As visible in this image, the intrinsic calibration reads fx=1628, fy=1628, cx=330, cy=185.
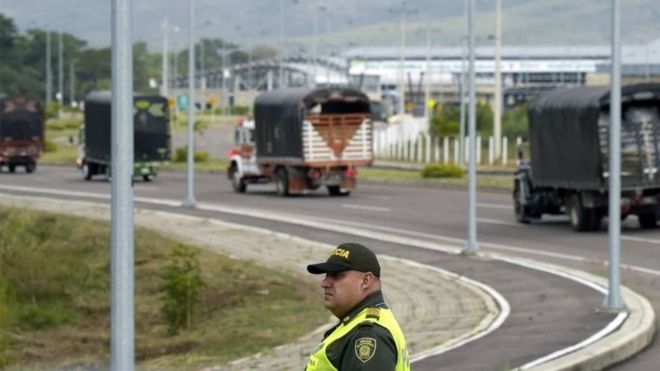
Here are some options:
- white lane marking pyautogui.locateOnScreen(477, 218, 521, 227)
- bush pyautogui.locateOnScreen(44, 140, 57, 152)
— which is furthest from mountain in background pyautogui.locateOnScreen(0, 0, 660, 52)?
white lane marking pyautogui.locateOnScreen(477, 218, 521, 227)

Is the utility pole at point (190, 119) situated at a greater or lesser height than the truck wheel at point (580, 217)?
greater

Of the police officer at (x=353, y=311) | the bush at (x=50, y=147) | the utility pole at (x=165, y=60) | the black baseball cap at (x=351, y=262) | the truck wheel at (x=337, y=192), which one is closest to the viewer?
the police officer at (x=353, y=311)

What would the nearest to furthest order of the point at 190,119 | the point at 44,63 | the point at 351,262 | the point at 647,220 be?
the point at 351,262
the point at 647,220
the point at 190,119
the point at 44,63

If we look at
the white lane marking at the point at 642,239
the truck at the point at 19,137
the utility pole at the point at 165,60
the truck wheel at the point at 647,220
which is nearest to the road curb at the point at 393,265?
the white lane marking at the point at 642,239

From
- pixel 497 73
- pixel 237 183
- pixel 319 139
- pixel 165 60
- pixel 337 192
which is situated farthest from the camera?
pixel 165 60

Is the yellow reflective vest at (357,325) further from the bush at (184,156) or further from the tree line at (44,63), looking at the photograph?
the tree line at (44,63)

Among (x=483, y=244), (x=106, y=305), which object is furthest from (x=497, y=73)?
(x=106, y=305)

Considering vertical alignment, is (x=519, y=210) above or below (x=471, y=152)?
below

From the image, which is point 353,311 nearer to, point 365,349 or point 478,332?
point 365,349

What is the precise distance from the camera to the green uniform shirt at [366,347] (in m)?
6.83

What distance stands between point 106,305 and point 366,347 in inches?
899

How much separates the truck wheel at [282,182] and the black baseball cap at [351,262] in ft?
140

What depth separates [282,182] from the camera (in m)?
50.2

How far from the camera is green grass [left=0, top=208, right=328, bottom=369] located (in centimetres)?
2219
